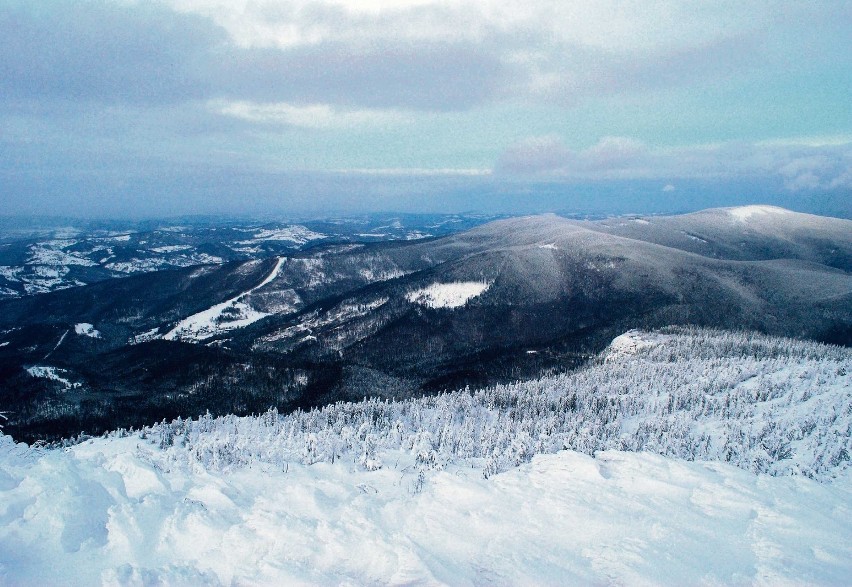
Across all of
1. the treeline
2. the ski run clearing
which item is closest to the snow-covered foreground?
the ski run clearing

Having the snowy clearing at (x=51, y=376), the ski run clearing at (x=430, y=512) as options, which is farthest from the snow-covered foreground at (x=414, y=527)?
the snowy clearing at (x=51, y=376)

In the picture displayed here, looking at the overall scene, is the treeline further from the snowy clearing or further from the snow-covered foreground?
the snowy clearing

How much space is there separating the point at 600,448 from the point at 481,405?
182 ft

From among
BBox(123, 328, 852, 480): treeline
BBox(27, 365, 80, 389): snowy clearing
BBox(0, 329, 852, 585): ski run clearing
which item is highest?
BBox(0, 329, 852, 585): ski run clearing

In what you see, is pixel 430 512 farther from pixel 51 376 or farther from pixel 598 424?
pixel 51 376

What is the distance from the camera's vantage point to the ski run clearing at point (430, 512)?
29.0 m

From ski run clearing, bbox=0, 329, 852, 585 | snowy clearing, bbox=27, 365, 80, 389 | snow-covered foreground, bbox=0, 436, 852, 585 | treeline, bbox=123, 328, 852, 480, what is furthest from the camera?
snowy clearing, bbox=27, 365, 80, 389

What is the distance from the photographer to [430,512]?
1464 inches

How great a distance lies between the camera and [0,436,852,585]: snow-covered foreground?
28625 millimetres

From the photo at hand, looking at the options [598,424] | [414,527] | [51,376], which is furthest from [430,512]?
[51,376]

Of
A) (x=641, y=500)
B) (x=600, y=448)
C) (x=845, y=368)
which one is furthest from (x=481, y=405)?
(x=845, y=368)

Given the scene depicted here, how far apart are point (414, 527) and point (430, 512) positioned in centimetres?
258

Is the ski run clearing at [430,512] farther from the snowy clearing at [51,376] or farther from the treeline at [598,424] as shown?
the snowy clearing at [51,376]

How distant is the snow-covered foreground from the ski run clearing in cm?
13
